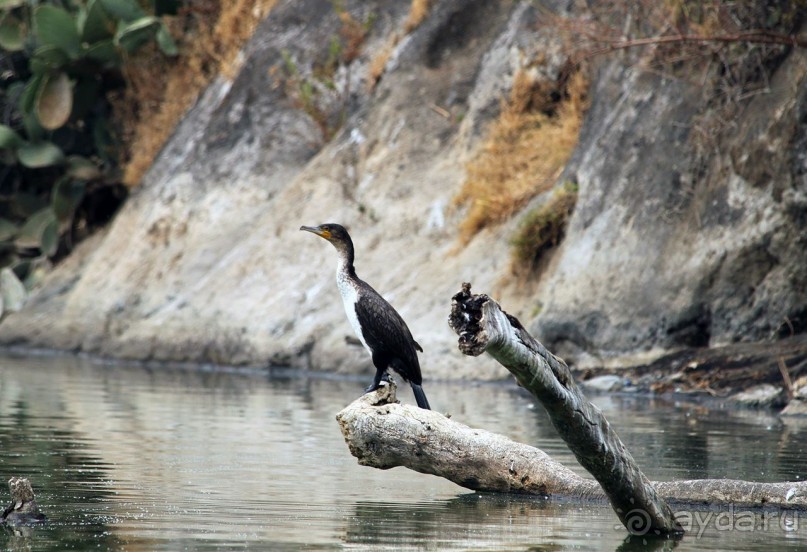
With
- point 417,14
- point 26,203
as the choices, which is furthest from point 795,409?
point 26,203

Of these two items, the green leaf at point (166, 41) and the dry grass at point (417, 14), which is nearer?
the dry grass at point (417, 14)

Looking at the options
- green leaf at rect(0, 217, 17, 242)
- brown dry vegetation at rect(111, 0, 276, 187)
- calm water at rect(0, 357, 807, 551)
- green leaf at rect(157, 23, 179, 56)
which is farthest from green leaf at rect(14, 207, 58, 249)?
calm water at rect(0, 357, 807, 551)

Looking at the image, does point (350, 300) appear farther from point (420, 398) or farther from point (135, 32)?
point (135, 32)

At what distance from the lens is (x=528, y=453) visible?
334 inches

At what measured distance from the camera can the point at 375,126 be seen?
74.2ft

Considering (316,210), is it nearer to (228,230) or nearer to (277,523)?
(228,230)

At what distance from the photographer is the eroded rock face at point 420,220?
52.8 feet

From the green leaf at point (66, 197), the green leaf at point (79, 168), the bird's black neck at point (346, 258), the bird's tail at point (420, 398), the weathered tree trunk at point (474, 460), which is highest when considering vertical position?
the green leaf at point (79, 168)

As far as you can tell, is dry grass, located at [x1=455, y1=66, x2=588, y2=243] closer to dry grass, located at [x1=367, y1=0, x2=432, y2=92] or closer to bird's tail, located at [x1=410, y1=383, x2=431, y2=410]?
dry grass, located at [x1=367, y1=0, x2=432, y2=92]

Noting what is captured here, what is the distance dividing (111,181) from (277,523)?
2024 cm

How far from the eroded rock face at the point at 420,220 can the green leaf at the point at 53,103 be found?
76.0 inches

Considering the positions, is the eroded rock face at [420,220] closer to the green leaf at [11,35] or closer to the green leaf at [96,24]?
the green leaf at [96,24]

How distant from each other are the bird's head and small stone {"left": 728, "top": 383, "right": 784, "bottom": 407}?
5.67 meters

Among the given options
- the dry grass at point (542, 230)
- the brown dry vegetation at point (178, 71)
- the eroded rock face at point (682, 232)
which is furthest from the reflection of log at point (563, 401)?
the brown dry vegetation at point (178, 71)
